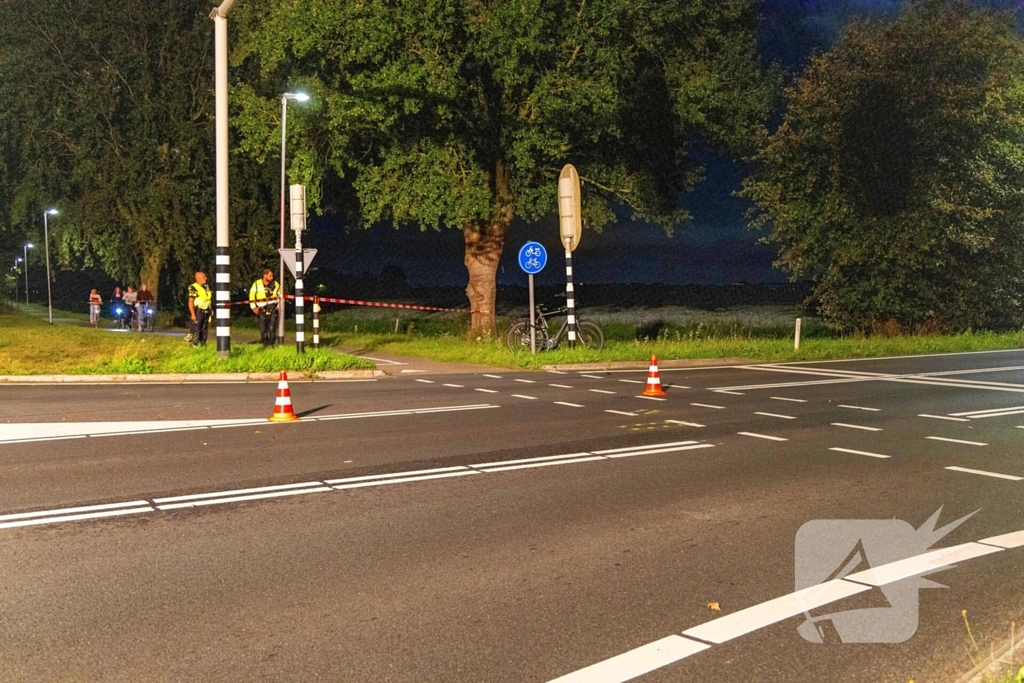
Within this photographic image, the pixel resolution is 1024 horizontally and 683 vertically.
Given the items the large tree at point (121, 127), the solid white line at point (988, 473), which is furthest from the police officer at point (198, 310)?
the solid white line at point (988, 473)

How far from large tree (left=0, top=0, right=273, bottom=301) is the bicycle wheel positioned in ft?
58.2

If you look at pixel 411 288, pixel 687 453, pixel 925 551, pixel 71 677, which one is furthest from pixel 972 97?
pixel 411 288

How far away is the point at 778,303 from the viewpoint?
178 feet

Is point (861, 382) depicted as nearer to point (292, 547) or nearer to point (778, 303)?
point (292, 547)

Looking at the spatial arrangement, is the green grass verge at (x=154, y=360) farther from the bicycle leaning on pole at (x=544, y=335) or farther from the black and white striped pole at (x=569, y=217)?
the black and white striped pole at (x=569, y=217)

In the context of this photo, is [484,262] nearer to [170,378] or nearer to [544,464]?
[170,378]

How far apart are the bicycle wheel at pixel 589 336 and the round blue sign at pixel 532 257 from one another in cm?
209

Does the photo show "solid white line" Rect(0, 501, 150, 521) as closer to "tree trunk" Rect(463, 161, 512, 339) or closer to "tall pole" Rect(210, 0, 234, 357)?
"tall pole" Rect(210, 0, 234, 357)

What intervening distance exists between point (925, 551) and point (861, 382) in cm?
1105

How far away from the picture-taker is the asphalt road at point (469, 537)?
4.29 m

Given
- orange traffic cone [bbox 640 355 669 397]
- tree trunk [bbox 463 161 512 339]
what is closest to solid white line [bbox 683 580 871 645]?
orange traffic cone [bbox 640 355 669 397]

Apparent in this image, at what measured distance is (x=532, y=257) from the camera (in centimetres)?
2058

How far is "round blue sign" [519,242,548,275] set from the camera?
20.5 meters

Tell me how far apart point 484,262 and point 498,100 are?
4722 mm
